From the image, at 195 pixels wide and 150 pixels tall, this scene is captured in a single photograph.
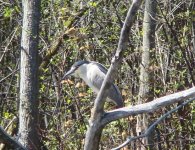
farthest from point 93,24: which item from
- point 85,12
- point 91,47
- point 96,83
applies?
point 96,83

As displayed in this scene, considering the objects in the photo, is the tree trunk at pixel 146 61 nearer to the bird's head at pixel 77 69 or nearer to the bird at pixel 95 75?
the bird at pixel 95 75

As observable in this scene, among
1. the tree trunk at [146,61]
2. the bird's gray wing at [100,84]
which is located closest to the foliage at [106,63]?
the tree trunk at [146,61]

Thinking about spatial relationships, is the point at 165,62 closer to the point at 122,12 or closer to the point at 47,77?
the point at 122,12

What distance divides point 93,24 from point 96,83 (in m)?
1.99

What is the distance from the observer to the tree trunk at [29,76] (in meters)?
6.93

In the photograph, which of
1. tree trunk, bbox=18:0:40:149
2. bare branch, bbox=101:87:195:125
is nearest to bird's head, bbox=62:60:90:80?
tree trunk, bbox=18:0:40:149

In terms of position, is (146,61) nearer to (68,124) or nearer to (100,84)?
(100,84)

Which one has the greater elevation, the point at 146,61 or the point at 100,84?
the point at 146,61

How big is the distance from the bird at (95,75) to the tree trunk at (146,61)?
0.36m

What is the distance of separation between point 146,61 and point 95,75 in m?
0.71

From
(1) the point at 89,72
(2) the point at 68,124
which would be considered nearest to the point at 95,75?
(1) the point at 89,72

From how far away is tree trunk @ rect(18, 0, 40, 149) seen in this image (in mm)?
6930

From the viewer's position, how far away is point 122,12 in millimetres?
8258

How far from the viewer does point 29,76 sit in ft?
22.7
